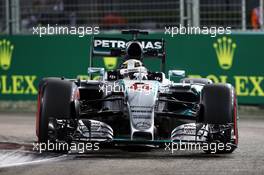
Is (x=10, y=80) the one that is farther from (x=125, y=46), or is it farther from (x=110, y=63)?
(x=125, y=46)

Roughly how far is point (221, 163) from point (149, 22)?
374 inches

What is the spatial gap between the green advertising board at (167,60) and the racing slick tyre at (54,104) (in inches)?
291

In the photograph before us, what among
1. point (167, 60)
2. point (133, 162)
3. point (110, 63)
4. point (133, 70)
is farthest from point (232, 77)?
point (133, 162)

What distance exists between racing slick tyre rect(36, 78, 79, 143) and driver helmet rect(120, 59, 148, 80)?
1.34m

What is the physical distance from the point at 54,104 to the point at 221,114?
2.11m

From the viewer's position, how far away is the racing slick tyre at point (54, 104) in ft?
33.4

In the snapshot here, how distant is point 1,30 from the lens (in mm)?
19531

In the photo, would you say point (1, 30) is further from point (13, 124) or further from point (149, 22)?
point (13, 124)

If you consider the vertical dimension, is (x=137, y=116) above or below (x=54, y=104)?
below

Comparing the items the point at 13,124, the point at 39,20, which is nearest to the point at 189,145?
the point at 13,124

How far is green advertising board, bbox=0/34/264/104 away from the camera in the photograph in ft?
57.0

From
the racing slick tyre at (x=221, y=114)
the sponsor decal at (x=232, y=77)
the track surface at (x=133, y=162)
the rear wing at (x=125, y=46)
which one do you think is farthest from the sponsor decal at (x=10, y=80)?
the racing slick tyre at (x=221, y=114)

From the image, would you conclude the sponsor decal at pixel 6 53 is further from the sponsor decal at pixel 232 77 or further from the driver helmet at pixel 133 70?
the driver helmet at pixel 133 70

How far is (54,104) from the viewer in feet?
33.6
